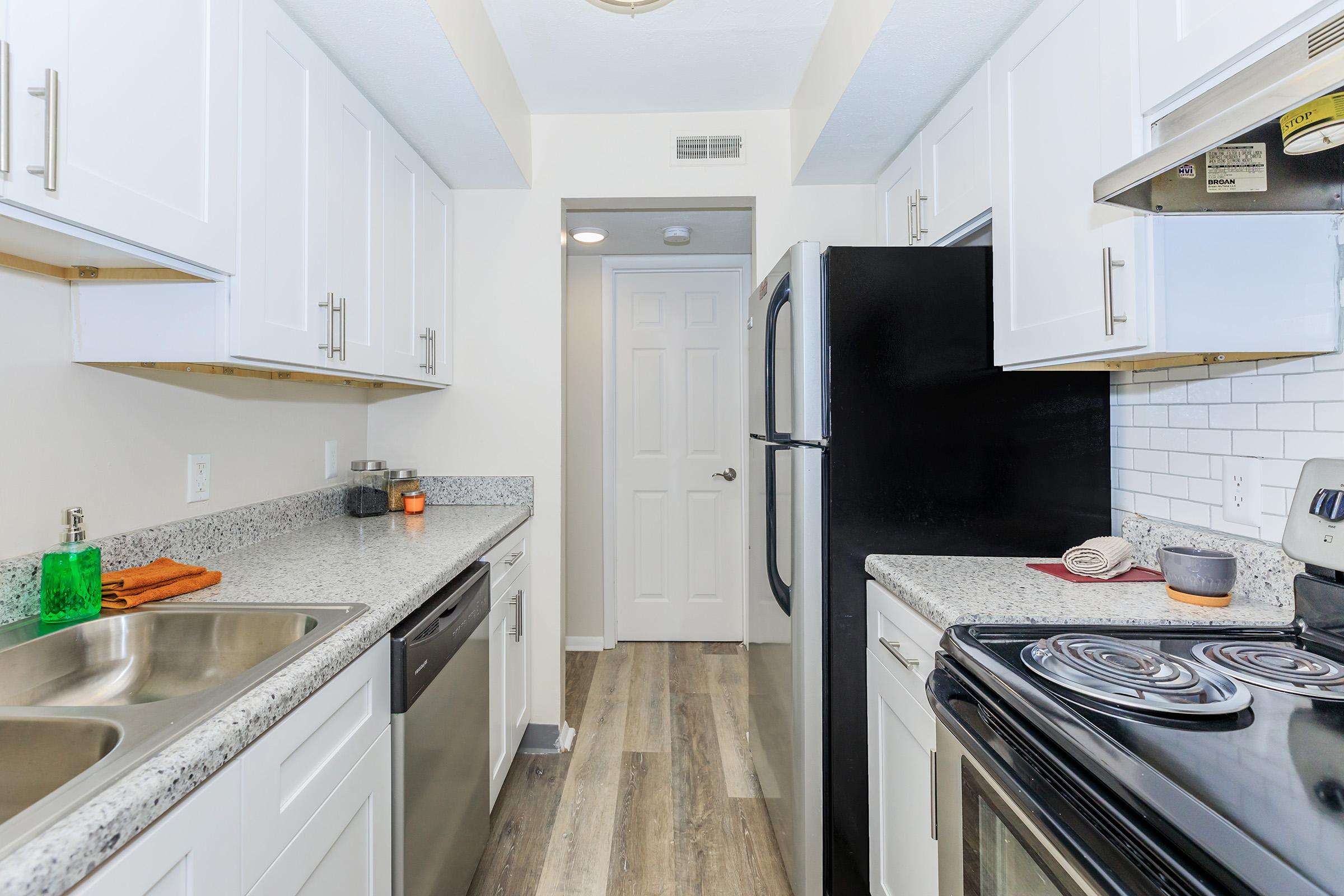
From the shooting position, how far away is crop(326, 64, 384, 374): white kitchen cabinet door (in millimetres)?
1557

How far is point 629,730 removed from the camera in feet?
8.58

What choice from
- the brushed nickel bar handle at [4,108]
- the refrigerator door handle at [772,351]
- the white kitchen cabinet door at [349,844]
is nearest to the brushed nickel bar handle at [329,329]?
the brushed nickel bar handle at [4,108]

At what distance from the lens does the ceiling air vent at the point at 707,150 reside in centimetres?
241

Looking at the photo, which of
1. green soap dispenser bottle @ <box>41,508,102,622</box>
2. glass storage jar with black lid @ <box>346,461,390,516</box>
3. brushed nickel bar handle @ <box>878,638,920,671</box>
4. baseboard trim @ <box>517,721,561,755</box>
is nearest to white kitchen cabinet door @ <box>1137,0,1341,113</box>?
brushed nickel bar handle @ <box>878,638,920,671</box>

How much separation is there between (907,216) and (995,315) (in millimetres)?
678

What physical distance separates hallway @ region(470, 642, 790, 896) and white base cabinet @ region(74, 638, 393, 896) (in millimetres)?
793

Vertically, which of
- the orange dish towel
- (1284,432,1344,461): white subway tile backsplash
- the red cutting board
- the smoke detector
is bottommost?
the red cutting board

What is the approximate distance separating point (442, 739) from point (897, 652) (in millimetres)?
1021

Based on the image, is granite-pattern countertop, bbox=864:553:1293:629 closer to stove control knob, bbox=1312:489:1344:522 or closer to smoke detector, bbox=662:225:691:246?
stove control knob, bbox=1312:489:1344:522

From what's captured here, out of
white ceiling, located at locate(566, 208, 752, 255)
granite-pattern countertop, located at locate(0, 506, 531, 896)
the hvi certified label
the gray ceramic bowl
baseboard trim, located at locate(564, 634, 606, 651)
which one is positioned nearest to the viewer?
granite-pattern countertop, located at locate(0, 506, 531, 896)

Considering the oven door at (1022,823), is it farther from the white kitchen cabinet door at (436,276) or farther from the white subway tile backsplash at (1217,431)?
the white kitchen cabinet door at (436,276)

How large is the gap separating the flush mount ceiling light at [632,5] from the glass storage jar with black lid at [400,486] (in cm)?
165

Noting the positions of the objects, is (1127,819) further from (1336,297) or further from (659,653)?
(659,653)

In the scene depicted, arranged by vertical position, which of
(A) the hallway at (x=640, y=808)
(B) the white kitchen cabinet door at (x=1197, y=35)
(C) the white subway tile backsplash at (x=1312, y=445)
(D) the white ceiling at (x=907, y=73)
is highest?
(D) the white ceiling at (x=907, y=73)
